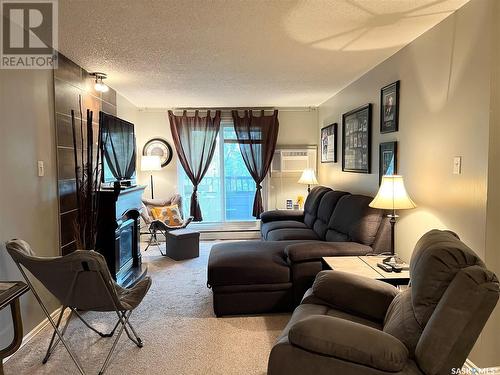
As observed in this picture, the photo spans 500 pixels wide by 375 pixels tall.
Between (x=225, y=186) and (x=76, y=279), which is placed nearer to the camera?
(x=76, y=279)

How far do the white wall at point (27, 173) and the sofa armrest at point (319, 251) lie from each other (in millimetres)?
2042

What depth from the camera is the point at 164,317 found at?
308 cm

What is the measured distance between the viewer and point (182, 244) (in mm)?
4934

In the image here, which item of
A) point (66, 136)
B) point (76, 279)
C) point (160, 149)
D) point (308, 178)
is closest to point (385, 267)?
point (76, 279)

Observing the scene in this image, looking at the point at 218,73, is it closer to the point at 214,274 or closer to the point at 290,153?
the point at 214,274

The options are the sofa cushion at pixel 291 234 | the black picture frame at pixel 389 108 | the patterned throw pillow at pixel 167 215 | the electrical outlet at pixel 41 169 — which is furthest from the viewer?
the patterned throw pillow at pixel 167 215

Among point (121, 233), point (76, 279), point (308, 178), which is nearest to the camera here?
point (76, 279)

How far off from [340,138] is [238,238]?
253 cm

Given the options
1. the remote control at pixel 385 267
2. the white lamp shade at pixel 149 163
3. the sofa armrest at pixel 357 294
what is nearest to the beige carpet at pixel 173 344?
the sofa armrest at pixel 357 294

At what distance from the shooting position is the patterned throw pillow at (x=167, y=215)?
5.48 metres

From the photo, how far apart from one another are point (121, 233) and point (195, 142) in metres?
2.62

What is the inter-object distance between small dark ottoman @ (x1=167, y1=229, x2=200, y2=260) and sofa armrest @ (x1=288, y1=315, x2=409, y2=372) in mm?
3509

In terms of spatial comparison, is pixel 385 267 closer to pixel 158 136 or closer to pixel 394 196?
pixel 394 196

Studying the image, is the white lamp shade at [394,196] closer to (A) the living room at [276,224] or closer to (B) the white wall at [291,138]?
(A) the living room at [276,224]
